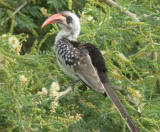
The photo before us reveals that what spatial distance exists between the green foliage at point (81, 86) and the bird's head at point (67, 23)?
0.19 metres

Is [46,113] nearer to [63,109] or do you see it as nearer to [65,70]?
[63,109]

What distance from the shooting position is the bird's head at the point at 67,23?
477 centimetres

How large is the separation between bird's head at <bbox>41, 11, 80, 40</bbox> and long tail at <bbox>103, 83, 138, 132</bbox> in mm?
862

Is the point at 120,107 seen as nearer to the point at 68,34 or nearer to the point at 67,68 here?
the point at 67,68

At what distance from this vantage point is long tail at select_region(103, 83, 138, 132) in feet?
11.9

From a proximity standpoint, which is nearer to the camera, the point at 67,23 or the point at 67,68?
the point at 67,68

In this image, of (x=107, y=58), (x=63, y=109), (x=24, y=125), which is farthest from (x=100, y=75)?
(x=24, y=125)

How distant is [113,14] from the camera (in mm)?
4555

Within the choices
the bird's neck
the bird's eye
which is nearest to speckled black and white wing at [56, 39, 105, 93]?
the bird's neck

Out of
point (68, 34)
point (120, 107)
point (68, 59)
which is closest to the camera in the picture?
point (120, 107)

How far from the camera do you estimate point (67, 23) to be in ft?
16.0

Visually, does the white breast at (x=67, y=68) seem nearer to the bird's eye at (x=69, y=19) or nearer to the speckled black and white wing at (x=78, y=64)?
the speckled black and white wing at (x=78, y=64)

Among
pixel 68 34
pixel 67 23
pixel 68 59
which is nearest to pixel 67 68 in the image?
pixel 68 59

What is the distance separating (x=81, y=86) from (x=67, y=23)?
2.61 feet
